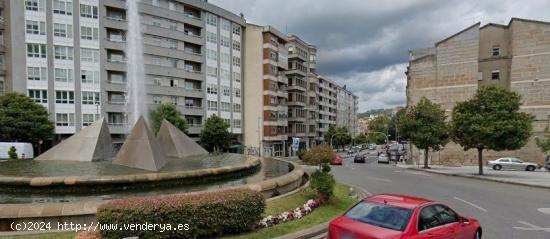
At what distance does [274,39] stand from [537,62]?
134 feet

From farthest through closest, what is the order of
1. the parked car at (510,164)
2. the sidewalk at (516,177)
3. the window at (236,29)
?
the window at (236,29) < the parked car at (510,164) < the sidewalk at (516,177)

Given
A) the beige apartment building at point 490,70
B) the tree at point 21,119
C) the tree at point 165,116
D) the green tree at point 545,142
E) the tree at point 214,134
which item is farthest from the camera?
the tree at point 214,134

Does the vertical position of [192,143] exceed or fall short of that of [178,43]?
it falls short

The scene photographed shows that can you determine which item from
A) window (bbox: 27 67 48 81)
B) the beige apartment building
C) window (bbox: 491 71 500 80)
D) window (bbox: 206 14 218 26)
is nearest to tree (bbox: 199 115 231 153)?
window (bbox: 206 14 218 26)

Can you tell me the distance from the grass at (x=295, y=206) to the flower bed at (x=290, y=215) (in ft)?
0.46

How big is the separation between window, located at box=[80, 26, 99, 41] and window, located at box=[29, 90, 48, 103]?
8.85 m

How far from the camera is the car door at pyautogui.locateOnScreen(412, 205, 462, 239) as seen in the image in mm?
6145

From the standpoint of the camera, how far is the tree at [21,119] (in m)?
35.1

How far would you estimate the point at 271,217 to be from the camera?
8.38m

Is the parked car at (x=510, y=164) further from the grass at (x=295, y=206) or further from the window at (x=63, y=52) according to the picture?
the window at (x=63, y=52)

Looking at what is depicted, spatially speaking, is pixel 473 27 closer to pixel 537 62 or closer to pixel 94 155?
pixel 537 62

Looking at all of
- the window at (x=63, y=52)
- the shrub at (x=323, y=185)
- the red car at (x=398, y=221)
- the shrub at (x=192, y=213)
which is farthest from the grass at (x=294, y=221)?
the window at (x=63, y=52)

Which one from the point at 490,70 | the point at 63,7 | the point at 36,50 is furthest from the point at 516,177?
the point at 36,50

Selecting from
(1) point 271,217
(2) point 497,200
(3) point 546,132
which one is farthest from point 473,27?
(1) point 271,217
